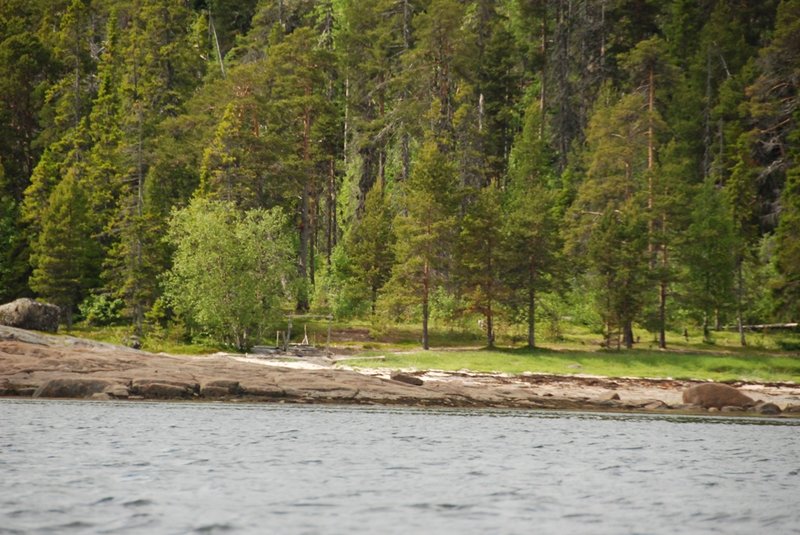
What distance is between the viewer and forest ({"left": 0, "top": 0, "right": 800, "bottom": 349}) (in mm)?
51219

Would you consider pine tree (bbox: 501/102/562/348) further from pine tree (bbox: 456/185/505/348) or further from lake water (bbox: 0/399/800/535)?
lake water (bbox: 0/399/800/535)

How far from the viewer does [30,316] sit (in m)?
48.9

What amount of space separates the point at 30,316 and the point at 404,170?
30304mm

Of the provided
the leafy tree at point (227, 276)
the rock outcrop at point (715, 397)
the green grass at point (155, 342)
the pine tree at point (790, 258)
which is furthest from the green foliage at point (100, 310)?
the pine tree at point (790, 258)

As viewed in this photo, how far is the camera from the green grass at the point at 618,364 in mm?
43625

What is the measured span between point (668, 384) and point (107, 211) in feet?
141

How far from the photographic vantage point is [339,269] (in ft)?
214

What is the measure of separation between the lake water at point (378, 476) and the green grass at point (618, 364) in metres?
16.2

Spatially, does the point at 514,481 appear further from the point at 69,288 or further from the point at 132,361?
the point at 69,288

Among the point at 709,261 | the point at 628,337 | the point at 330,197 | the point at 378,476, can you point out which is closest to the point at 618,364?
the point at 628,337

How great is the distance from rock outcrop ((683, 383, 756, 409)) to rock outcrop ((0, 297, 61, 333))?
3664cm

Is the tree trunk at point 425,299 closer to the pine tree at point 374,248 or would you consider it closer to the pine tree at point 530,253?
the pine tree at point 530,253

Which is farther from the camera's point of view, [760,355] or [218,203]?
[218,203]

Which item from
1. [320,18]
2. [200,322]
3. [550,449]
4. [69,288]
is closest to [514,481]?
[550,449]
